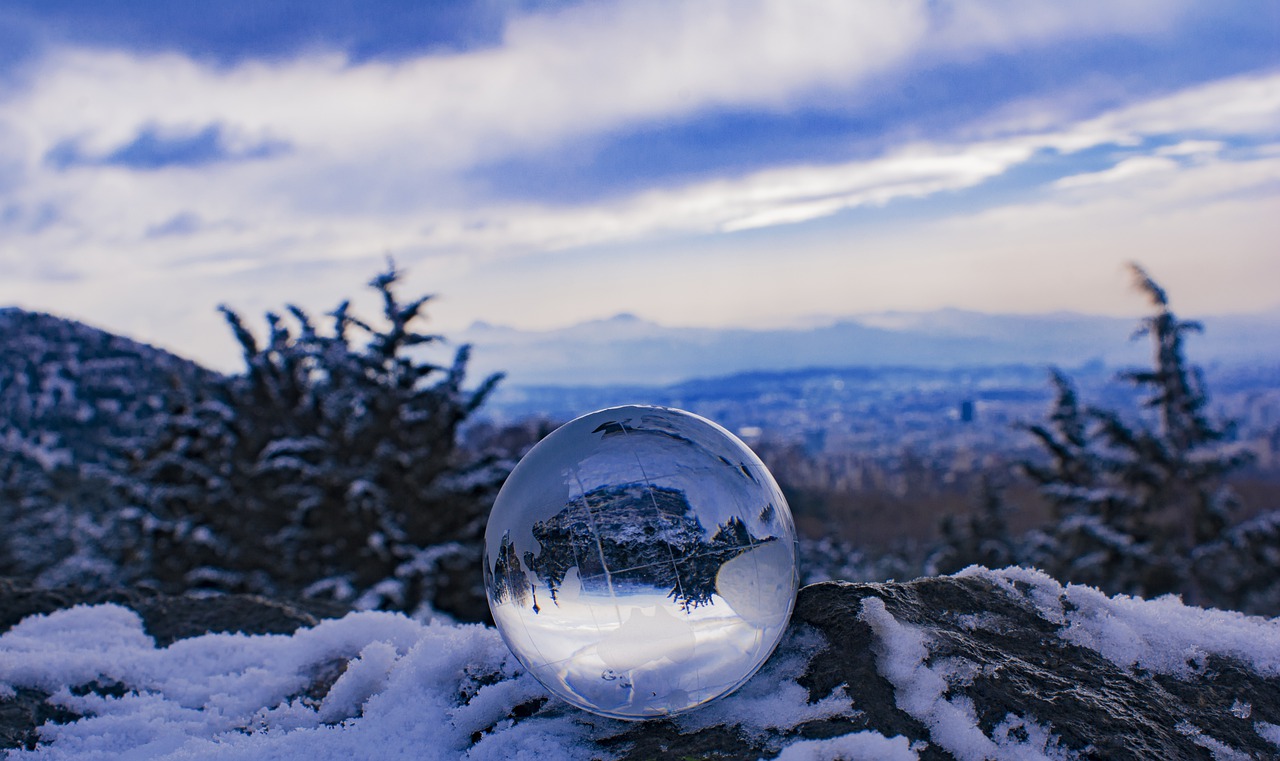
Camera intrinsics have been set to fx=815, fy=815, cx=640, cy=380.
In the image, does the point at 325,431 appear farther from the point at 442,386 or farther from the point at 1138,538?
the point at 1138,538

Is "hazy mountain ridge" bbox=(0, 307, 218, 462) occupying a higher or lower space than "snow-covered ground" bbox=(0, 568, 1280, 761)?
higher

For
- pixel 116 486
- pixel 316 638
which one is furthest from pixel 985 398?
pixel 316 638

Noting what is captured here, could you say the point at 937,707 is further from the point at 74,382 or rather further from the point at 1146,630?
the point at 74,382

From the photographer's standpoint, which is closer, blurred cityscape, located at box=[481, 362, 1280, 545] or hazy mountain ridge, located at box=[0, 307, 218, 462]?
hazy mountain ridge, located at box=[0, 307, 218, 462]

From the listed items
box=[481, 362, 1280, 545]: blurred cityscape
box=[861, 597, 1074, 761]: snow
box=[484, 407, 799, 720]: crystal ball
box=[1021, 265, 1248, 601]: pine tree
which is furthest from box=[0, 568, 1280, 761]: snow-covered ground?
Answer: box=[481, 362, 1280, 545]: blurred cityscape

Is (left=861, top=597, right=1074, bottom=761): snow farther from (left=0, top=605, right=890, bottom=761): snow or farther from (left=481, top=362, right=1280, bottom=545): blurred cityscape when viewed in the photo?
(left=481, top=362, right=1280, bottom=545): blurred cityscape

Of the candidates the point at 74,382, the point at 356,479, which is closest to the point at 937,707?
the point at 356,479

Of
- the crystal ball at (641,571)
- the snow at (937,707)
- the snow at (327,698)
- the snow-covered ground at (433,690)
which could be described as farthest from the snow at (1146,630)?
the crystal ball at (641,571)

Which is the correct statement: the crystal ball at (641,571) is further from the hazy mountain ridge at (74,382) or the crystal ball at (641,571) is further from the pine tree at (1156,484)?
the hazy mountain ridge at (74,382)

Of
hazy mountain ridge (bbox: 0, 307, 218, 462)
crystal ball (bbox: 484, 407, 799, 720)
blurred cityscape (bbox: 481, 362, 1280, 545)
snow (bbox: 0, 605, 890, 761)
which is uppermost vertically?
hazy mountain ridge (bbox: 0, 307, 218, 462)
